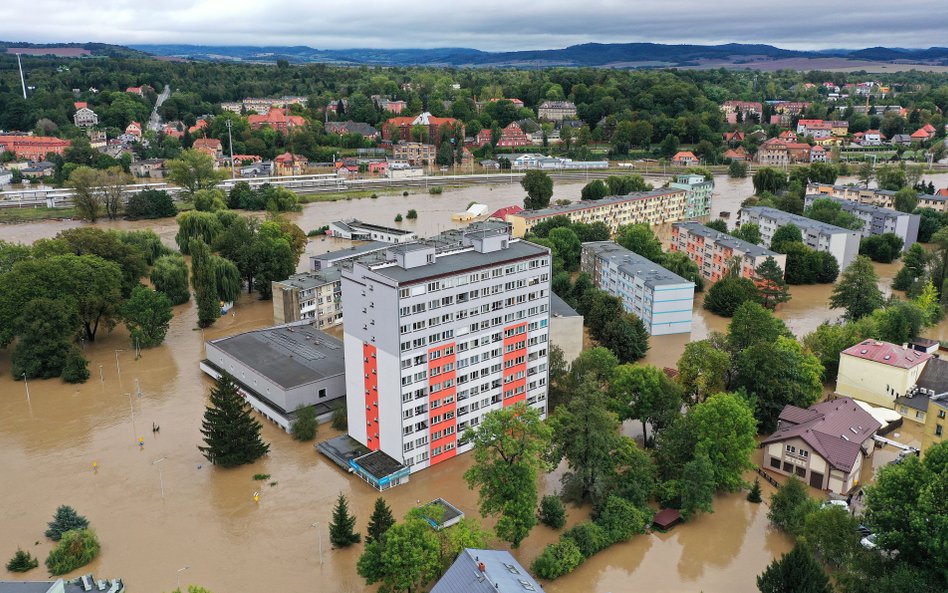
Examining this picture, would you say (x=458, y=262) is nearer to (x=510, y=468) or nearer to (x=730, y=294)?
(x=510, y=468)

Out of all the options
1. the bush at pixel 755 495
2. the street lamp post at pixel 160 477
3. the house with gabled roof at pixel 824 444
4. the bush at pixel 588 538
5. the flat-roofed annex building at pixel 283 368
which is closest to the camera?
the bush at pixel 588 538

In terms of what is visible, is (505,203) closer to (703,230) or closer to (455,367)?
(703,230)

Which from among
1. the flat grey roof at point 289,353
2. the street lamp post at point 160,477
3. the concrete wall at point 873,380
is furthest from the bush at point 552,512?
the concrete wall at point 873,380

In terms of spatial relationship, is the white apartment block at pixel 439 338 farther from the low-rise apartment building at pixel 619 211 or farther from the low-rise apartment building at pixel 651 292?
the low-rise apartment building at pixel 619 211

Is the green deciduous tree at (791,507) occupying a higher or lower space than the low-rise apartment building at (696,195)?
lower

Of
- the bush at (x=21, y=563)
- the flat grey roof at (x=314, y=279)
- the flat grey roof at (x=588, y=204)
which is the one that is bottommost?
the bush at (x=21, y=563)

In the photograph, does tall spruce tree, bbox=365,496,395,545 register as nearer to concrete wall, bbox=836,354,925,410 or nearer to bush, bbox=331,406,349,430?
bush, bbox=331,406,349,430

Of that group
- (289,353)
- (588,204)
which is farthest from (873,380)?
(588,204)

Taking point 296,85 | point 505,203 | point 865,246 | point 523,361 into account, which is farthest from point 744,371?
point 296,85
